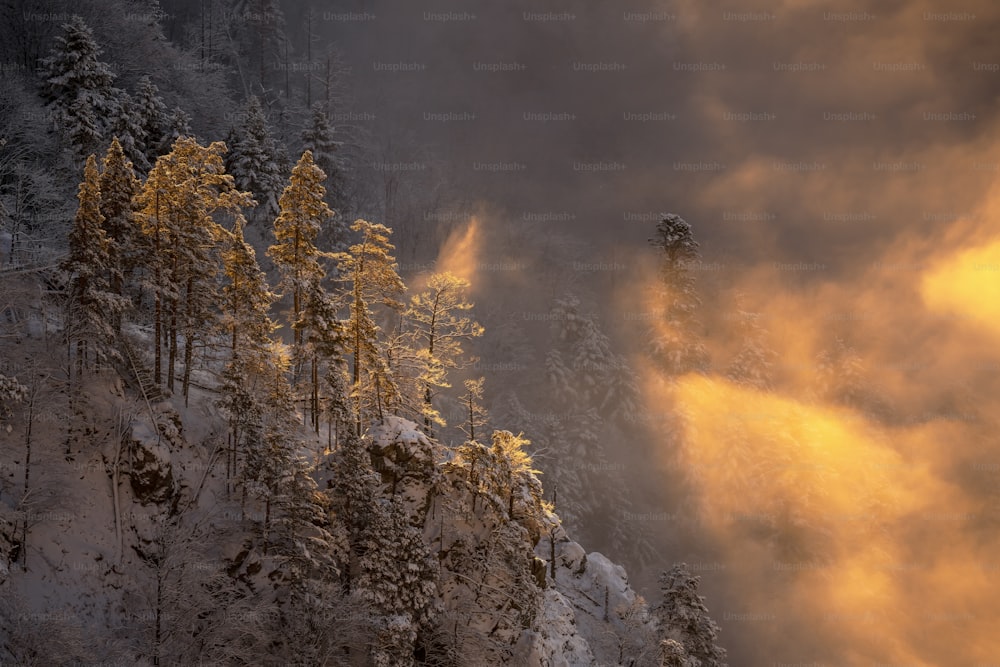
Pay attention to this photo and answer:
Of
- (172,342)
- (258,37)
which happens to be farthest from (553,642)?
(258,37)

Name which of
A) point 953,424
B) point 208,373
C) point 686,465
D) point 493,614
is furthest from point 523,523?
point 953,424

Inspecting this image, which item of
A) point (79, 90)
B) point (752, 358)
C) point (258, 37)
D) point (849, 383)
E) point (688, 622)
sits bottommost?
point (688, 622)

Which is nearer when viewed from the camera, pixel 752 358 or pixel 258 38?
pixel 752 358

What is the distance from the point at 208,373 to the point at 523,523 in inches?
796

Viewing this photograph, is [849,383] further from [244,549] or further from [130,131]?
[130,131]

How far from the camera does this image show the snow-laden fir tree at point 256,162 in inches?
1934

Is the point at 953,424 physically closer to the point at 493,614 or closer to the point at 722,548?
the point at 722,548

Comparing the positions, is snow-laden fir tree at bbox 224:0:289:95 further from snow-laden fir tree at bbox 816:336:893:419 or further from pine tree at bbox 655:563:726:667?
snow-laden fir tree at bbox 816:336:893:419

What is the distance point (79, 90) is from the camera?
39.8m

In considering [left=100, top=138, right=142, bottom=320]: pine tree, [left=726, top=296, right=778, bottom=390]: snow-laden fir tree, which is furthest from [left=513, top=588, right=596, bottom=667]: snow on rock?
[left=726, top=296, right=778, bottom=390]: snow-laden fir tree

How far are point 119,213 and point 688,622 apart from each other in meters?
39.1

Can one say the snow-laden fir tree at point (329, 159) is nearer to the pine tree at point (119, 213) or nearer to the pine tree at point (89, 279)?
the pine tree at point (119, 213)

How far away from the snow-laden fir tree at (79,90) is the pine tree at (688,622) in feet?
162

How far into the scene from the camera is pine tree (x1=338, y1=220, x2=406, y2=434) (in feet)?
96.8
